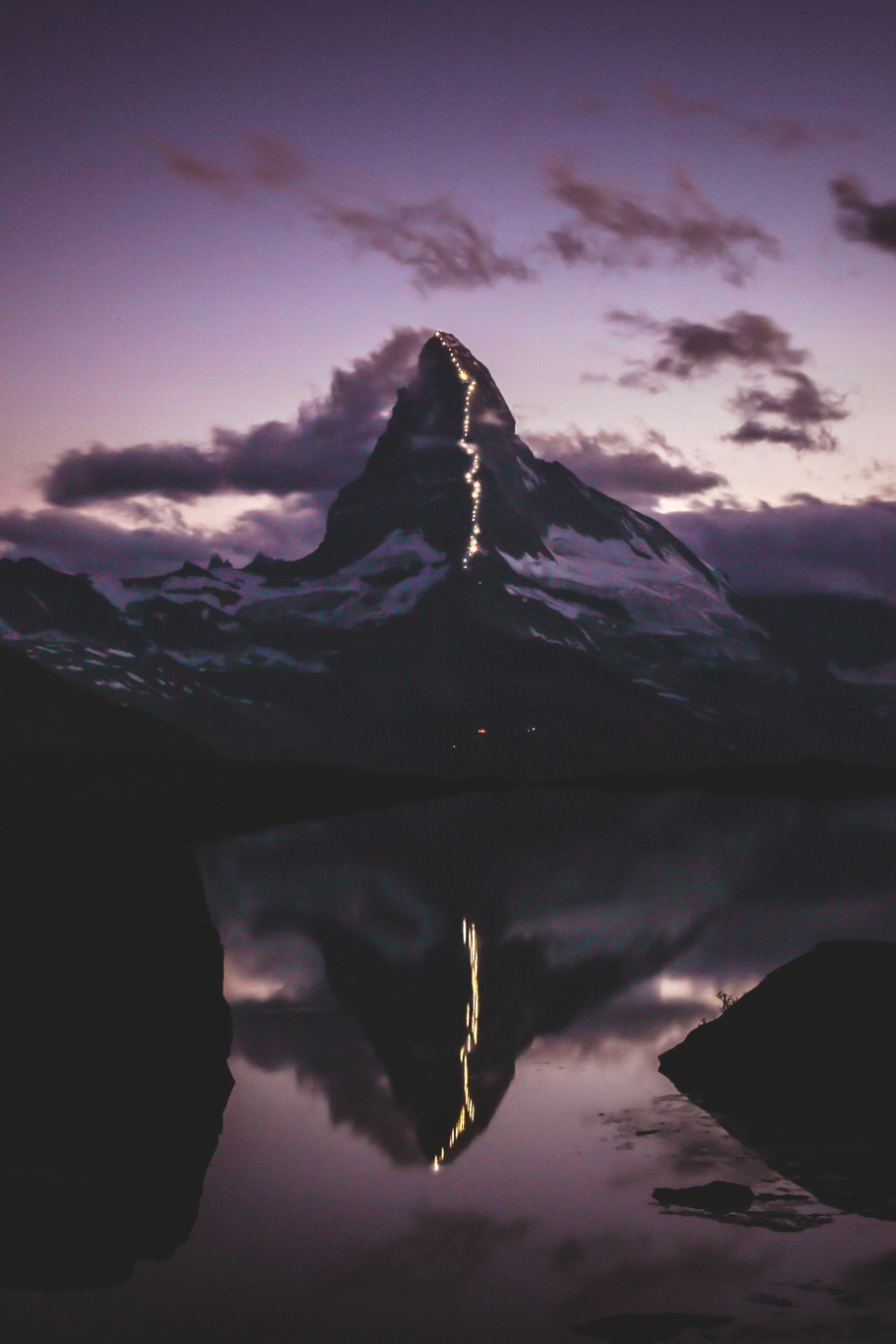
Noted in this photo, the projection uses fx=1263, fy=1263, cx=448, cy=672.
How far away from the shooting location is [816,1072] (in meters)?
30.4

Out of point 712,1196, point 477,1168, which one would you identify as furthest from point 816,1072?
point 477,1168

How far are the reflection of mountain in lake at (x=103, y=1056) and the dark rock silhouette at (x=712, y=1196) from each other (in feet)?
30.7

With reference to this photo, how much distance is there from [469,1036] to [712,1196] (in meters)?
19.9

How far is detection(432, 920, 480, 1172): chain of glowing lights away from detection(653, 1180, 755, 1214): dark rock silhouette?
19.2 ft

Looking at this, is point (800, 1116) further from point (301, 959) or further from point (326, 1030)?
point (301, 959)

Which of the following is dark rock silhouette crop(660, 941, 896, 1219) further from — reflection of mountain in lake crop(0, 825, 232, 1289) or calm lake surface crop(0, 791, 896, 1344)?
reflection of mountain in lake crop(0, 825, 232, 1289)

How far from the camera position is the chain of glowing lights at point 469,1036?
30.7 metres

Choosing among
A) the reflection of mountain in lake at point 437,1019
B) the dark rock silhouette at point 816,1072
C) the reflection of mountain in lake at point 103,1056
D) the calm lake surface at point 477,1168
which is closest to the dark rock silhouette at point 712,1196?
the calm lake surface at point 477,1168

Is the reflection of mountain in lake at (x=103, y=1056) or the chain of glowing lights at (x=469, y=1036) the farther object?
the chain of glowing lights at (x=469, y=1036)

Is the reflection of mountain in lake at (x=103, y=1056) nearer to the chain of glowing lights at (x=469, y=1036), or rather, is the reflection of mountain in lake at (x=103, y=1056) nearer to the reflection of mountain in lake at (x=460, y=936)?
the reflection of mountain in lake at (x=460, y=936)

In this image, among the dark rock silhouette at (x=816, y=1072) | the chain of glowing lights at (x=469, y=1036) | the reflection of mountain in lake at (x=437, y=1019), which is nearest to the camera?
the dark rock silhouette at (x=816, y=1072)

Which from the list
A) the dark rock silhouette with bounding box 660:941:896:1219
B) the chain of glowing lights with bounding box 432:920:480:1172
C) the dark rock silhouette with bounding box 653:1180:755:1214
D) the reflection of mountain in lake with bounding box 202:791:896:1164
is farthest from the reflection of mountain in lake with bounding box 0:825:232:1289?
the dark rock silhouette with bounding box 660:941:896:1219

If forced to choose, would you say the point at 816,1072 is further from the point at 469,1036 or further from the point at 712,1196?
the point at 469,1036

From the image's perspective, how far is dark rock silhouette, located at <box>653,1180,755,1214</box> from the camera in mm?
24047
